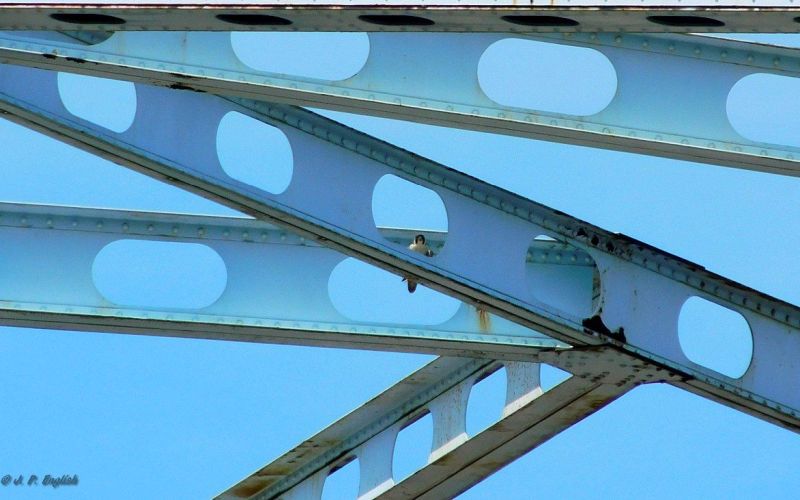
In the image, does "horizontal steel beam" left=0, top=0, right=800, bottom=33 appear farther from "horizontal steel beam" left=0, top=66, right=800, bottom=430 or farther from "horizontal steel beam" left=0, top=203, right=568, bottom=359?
"horizontal steel beam" left=0, top=203, right=568, bottom=359

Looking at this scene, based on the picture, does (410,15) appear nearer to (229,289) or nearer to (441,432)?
(229,289)

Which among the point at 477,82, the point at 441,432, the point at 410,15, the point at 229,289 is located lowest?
the point at 441,432

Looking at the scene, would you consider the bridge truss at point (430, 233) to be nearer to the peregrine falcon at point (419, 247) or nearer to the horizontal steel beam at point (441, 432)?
the horizontal steel beam at point (441, 432)

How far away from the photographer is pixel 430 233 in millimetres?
15523

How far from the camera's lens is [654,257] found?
15.3 m

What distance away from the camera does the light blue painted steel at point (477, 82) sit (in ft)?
42.3

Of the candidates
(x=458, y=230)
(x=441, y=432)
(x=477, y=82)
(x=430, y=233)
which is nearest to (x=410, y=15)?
(x=477, y=82)

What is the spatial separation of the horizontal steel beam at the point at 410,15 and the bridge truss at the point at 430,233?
5 cm

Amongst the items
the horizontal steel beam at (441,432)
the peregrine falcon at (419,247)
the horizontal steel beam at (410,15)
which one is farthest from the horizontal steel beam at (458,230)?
the horizontal steel beam at (410,15)

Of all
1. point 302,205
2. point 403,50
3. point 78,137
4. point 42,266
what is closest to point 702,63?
point 403,50

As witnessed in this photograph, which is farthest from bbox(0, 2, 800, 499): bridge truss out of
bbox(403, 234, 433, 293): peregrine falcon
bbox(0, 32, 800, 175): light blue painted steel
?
bbox(403, 234, 433, 293): peregrine falcon

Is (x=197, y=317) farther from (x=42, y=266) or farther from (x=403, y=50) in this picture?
(x=403, y=50)

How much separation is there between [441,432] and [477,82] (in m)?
4.99

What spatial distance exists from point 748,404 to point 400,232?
2.96 m
